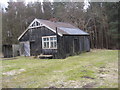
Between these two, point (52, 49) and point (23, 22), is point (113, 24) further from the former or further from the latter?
point (23, 22)

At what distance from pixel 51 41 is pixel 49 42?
294 mm

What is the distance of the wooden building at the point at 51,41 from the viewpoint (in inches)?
483

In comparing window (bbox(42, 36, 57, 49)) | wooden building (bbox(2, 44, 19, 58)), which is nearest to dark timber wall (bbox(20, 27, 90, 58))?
window (bbox(42, 36, 57, 49))

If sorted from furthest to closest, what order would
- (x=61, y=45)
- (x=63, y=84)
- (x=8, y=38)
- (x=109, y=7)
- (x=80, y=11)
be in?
1. (x=80, y=11)
2. (x=8, y=38)
3. (x=61, y=45)
4. (x=63, y=84)
5. (x=109, y=7)

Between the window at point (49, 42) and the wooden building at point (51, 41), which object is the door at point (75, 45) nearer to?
the wooden building at point (51, 41)

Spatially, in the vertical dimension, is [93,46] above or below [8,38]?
below

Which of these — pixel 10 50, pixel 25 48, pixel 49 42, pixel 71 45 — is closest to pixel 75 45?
pixel 71 45

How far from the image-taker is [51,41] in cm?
1287

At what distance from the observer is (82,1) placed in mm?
24734

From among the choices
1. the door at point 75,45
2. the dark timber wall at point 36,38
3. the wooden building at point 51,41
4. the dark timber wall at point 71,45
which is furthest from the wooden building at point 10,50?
the door at point 75,45

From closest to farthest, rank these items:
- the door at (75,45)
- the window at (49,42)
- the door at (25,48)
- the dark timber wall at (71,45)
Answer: the dark timber wall at (71,45) < the window at (49,42) < the door at (75,45) < the door at (25,48)

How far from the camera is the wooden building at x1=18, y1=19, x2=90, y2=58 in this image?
12266 millimetres

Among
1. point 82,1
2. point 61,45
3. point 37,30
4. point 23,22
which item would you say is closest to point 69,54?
point 61,45

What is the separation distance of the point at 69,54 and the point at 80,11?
12076 millimetres
